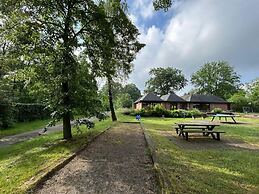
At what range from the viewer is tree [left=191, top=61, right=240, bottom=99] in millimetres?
72188

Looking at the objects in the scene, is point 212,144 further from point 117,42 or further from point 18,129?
point 18,129

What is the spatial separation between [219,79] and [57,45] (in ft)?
226

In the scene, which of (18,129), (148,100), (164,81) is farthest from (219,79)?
(18,129)

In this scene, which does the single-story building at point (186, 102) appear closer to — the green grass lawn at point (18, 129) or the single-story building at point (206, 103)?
the single-story building at point (206, 103)

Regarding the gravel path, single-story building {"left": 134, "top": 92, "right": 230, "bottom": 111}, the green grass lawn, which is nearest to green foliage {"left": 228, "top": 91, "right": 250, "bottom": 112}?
single-story building {"left": 134, "top": 92, "right": 230, "bottom": 111}

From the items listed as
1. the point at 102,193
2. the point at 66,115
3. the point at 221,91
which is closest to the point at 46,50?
the point at 66,115

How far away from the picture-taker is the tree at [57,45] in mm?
10065

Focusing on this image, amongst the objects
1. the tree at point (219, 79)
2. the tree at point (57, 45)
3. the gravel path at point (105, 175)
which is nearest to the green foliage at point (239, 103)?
the tree at point (219, 79)

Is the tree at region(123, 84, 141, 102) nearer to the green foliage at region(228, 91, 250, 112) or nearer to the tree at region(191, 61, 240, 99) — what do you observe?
the tree at region(191, 61, 240, 99)

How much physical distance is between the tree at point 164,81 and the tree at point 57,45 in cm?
6725

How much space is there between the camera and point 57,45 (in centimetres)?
1048

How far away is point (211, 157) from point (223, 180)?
245 cm

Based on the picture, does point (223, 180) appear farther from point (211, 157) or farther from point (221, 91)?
point (221, 91)

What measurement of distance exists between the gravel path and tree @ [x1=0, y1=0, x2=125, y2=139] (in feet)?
10.2
